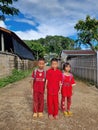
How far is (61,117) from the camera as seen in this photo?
597 centimetres

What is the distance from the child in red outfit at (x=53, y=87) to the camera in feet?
19.3

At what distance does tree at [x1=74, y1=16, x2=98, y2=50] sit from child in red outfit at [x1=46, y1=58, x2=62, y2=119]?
34.2m

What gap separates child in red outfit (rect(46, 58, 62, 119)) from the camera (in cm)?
588

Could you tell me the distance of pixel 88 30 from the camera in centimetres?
4038

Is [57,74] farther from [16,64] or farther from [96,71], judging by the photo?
[16,64]

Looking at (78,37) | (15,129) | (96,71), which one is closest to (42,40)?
(78,37)

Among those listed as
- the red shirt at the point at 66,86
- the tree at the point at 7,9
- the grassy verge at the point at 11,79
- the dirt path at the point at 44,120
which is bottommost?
the dirt path at the point at 44,120

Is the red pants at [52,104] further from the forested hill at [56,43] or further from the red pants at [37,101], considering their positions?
the forested hill at [56,43]

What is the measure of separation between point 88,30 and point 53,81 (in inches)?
1404

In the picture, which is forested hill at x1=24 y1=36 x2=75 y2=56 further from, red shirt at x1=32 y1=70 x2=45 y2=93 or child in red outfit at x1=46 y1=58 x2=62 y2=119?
child in red outfit at x1=46 y1=58 x2=62 y2=119

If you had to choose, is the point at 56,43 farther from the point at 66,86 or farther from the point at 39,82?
the point at 39,82

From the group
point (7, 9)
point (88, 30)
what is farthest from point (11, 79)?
point (88, 30)

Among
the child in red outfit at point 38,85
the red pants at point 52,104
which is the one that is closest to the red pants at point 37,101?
the child in red outfit at point 38,85

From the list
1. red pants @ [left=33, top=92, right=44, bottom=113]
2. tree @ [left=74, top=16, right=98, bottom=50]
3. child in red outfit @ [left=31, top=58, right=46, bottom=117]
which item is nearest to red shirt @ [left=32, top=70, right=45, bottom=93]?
child in red outfit @ [left=31, top=58, right=46, bottom=117]
